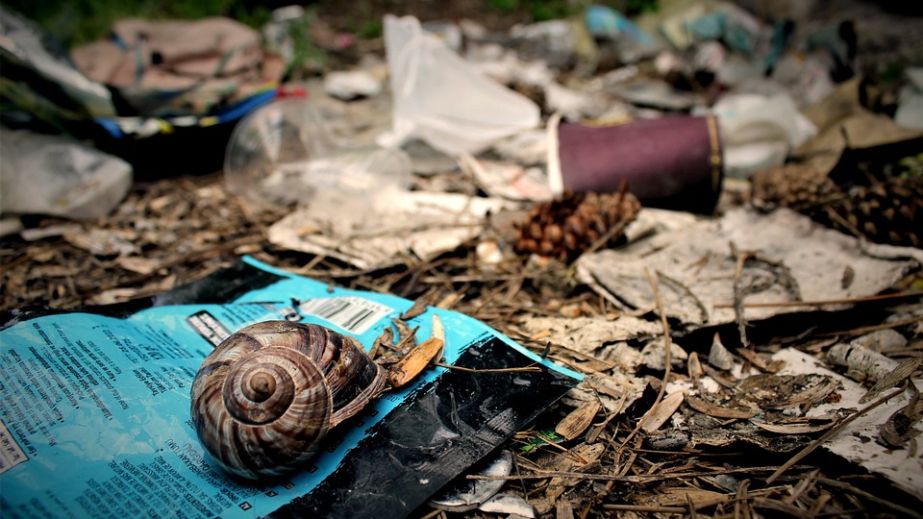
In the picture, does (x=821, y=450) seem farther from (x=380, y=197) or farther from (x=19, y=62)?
(x=19, y=62)

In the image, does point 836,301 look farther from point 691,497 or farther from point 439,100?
point 439,100

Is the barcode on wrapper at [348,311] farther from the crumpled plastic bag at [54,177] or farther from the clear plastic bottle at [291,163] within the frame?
the crumpled plastic bag at [54,177]

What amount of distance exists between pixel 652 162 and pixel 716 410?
4.49 feet

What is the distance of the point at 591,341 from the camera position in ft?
5.65

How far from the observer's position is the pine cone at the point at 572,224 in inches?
87.8

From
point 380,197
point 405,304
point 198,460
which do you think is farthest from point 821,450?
point 380,197

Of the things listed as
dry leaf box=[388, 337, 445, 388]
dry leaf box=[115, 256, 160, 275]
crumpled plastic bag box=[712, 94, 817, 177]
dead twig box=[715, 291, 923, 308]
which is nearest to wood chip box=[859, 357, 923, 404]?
dead twig box=[715, 291, 923, 308]

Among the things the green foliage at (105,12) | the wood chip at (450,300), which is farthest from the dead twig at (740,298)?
the green foliage at (105,12)

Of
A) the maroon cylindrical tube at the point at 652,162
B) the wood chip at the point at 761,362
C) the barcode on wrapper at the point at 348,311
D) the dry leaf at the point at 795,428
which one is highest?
the maroon cylindrical tube at the point at 652,162

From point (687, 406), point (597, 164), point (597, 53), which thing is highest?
point (597, 53)

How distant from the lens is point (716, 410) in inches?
59.9

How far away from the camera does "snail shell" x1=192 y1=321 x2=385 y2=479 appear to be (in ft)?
3.65

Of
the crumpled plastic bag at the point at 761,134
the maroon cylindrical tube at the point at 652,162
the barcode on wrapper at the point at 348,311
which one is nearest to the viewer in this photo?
the barcode on wrapper at the point at 348,311

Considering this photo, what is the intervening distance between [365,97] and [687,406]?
3298 millimetres
